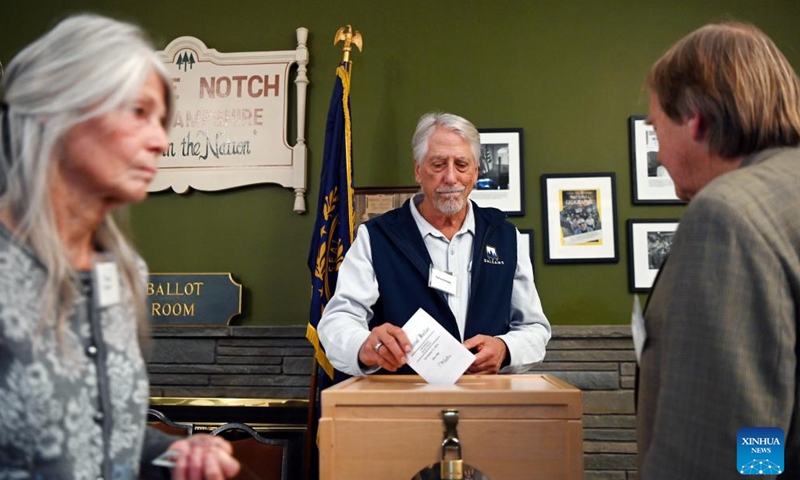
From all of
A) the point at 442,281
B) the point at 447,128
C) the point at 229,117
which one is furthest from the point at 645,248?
the point at 229,117

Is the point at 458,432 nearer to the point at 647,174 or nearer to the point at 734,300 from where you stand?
the point at 734,300

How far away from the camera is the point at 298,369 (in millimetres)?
3389

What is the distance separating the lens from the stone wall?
3.28m

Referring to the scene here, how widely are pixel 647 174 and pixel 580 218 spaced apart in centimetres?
40

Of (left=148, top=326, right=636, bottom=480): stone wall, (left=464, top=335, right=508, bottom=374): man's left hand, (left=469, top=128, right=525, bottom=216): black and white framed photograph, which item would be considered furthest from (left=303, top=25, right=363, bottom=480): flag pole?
(left=464, top=335, right=508, bottom=374): man's left hand

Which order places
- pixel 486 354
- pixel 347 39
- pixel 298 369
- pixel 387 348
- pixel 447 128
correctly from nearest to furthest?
1. pixel 387 348
2. pixel 486 354
3. pixel 447 128
4. pixel 347 39
5. pixel 298 369

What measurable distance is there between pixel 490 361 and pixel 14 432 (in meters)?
1.41

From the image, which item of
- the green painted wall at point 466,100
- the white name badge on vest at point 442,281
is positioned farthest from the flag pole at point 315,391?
the white name badge on vest at point 442,281

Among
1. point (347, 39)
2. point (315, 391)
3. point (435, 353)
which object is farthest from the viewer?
point (347, 39)

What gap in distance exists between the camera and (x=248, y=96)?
3.60m

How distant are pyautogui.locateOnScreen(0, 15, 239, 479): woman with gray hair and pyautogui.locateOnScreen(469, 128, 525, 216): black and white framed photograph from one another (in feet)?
8.62

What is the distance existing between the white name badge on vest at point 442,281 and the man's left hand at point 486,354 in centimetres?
25

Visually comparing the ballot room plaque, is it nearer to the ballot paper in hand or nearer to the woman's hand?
the ballot paper in hand

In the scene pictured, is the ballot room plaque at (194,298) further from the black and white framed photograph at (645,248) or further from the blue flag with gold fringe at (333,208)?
the black and white framed photograph at (645,248)
